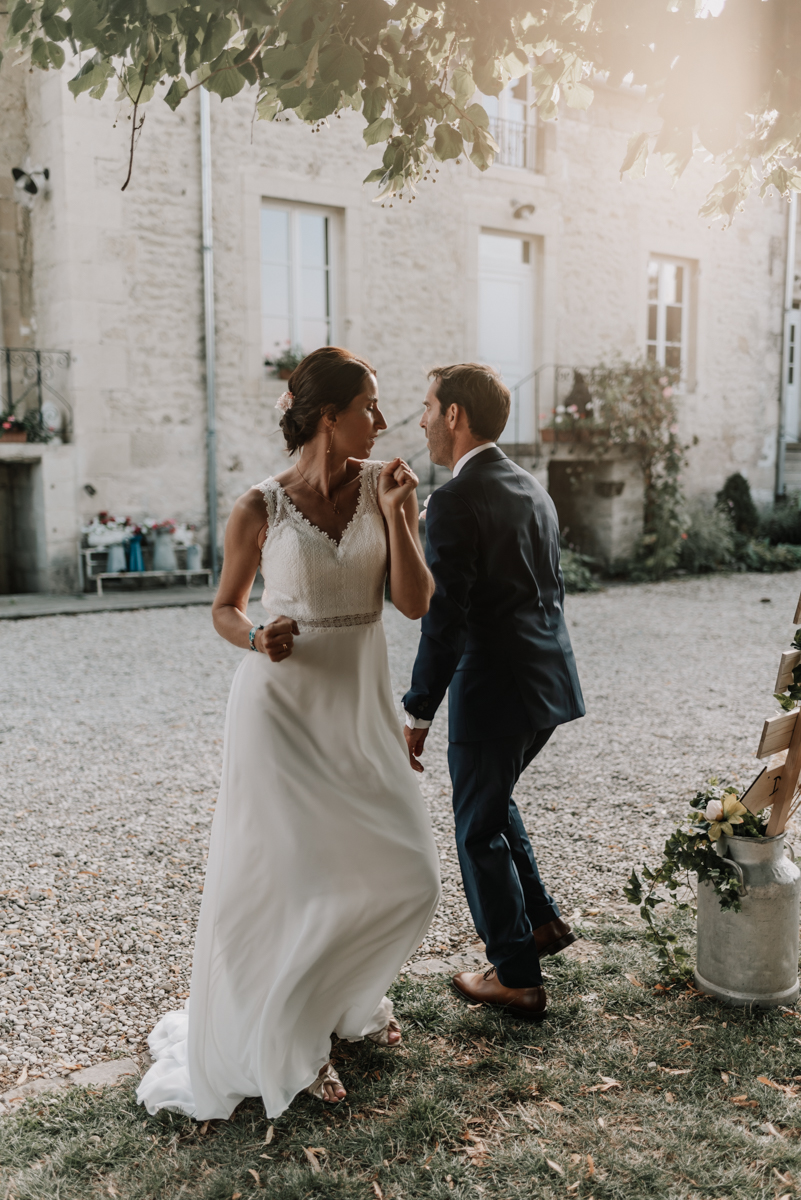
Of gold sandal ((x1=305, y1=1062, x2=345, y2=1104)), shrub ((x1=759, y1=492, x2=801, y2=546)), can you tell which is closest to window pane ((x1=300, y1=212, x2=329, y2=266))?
shrub ((x1=759, y1=492, x2=801, y2=546))

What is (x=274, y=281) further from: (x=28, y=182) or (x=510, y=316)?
(x=510, y=316)

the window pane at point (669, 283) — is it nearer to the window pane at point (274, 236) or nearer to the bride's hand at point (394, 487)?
the window pane at point (274, 236)

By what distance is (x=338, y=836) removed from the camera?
2314 mm

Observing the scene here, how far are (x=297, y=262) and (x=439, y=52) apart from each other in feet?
29.7

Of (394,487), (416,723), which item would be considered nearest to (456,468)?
(394,487)

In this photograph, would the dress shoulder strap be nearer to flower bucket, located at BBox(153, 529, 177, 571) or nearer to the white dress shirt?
the white dress shirt

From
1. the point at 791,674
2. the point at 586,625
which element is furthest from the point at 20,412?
the point at 791,674

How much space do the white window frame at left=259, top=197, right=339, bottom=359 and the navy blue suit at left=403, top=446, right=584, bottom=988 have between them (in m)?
9.29

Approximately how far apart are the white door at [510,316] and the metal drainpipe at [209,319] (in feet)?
12.6

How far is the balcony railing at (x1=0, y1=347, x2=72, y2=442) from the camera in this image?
10.3 meters

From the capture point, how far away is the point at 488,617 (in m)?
2.58

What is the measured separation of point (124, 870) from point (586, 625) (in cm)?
615

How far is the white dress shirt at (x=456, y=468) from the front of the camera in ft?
8.36

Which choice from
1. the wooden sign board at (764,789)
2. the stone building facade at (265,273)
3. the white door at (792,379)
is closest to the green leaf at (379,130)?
the wooden sign board at (764,789)
